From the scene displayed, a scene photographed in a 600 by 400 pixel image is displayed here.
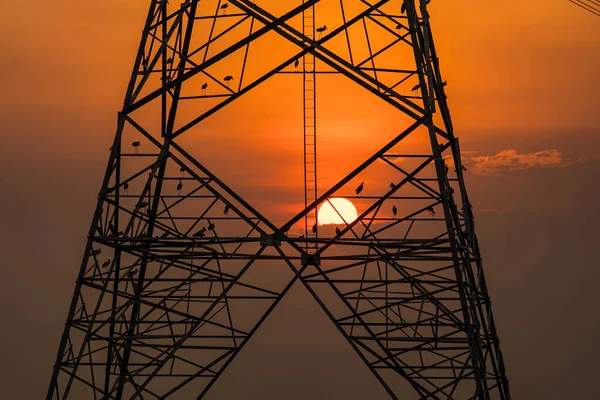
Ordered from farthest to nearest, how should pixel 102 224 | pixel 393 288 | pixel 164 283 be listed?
pixel 393 288 < pixel 164 283 < pixel 102 224

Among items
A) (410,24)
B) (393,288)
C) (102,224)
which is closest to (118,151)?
(102,224)

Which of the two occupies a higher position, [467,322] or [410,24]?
[410,24]

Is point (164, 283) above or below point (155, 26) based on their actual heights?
below

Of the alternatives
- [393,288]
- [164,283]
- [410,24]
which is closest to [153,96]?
[410,24]

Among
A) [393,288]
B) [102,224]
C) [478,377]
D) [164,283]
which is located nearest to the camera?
[478,377]

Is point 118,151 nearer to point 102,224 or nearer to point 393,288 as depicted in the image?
point 102,224

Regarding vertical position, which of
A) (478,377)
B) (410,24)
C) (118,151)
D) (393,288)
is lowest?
(478,377)

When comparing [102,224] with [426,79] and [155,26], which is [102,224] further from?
[426,79]

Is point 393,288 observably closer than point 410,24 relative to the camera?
No

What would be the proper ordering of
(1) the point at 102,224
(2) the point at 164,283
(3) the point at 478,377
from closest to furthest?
(3) the point at 478,377 < (1) the point at 102,224 < (2) the point at 164,283
